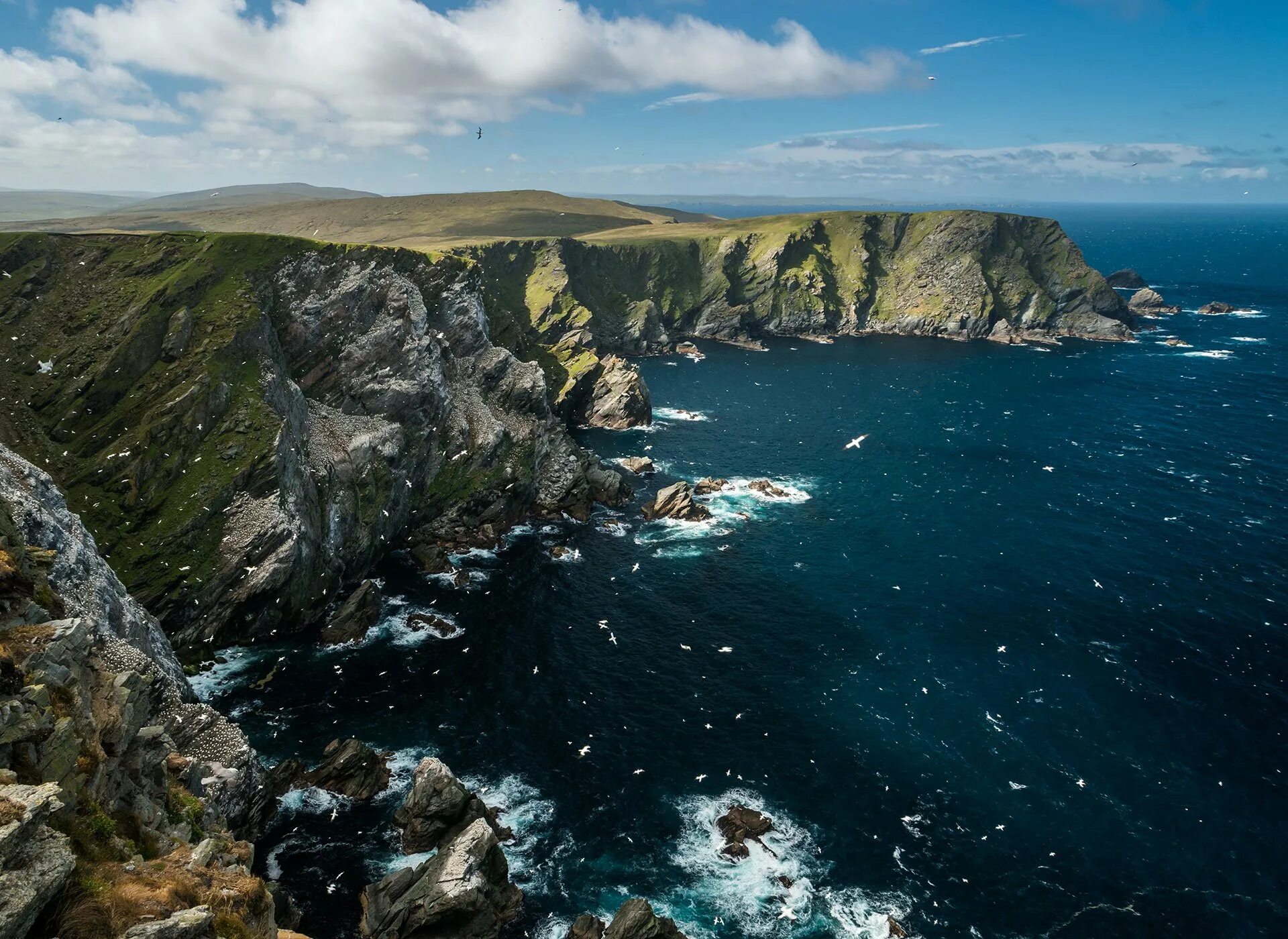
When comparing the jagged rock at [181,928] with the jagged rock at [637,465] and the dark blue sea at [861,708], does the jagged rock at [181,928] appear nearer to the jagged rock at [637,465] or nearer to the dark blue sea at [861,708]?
the dark blue sea at [861,708]

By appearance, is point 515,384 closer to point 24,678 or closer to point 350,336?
point 350,336

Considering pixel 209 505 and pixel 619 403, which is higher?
pixel 209 505

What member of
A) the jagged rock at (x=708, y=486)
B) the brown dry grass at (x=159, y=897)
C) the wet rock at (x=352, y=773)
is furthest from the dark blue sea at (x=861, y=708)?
the brown dry grass at (x=159, y=897)

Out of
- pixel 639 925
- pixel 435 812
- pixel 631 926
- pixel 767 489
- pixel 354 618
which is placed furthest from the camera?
pixel 767 489

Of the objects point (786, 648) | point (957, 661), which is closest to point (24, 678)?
point (786, 648)

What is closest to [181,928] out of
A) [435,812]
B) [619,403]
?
[435,812]

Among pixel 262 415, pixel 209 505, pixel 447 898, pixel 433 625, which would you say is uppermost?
pixel 262 415

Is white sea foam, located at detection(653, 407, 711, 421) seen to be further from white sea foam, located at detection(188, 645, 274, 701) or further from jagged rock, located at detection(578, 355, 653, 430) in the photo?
white sea foam, located at detection(188, 645, 274, 701)

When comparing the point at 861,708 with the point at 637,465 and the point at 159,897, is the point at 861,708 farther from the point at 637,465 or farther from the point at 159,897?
the point at 637,465
